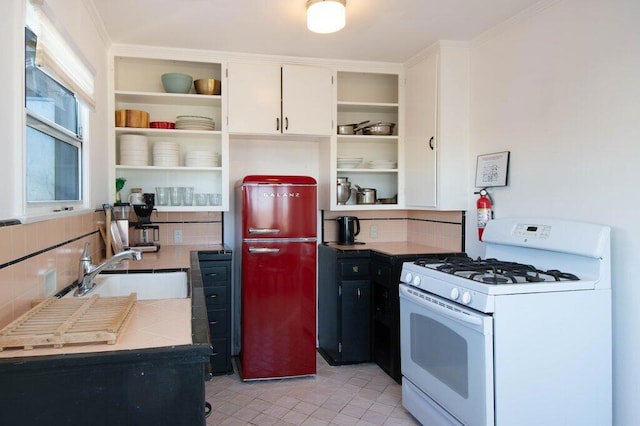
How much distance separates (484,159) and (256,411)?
7.26ft

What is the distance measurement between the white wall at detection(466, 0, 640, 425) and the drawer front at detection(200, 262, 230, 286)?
6.30ft

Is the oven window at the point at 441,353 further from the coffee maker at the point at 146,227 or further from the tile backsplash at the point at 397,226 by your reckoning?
the coffee maker at the point at 146,227

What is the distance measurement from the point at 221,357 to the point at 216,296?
0.45m

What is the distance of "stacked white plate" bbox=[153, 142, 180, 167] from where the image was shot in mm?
3439

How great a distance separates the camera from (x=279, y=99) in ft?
11.6

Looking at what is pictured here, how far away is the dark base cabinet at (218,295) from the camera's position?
10.7 ft

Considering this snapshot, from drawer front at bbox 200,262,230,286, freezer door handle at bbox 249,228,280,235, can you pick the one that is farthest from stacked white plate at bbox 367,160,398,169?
drawer front at bbox 200,262,230,286

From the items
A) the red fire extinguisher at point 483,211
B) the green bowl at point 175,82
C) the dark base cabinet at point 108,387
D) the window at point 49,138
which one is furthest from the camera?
the green bowl at point 175,82

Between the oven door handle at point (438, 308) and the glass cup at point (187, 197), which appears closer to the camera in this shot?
the oven door handle at point (438, 308)

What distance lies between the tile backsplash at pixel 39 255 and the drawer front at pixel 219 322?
865 mm

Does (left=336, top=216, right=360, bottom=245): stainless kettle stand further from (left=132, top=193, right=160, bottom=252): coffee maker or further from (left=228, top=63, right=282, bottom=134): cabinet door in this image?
(left=132, top=193, right=160, bottom=252): coffee maker

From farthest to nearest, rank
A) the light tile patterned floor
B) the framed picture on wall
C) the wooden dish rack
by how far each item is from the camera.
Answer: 1. the framed picture on wall
2. the light tile patterned floor
3. the wooden dish rack

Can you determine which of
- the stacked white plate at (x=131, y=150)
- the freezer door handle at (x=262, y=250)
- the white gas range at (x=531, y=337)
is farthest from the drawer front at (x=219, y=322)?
the white gas range at (x=531, y=337)

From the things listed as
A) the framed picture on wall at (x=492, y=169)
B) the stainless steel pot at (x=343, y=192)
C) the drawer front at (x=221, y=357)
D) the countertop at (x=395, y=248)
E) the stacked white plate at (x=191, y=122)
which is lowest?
the drawer front at (x=221, y=357)
